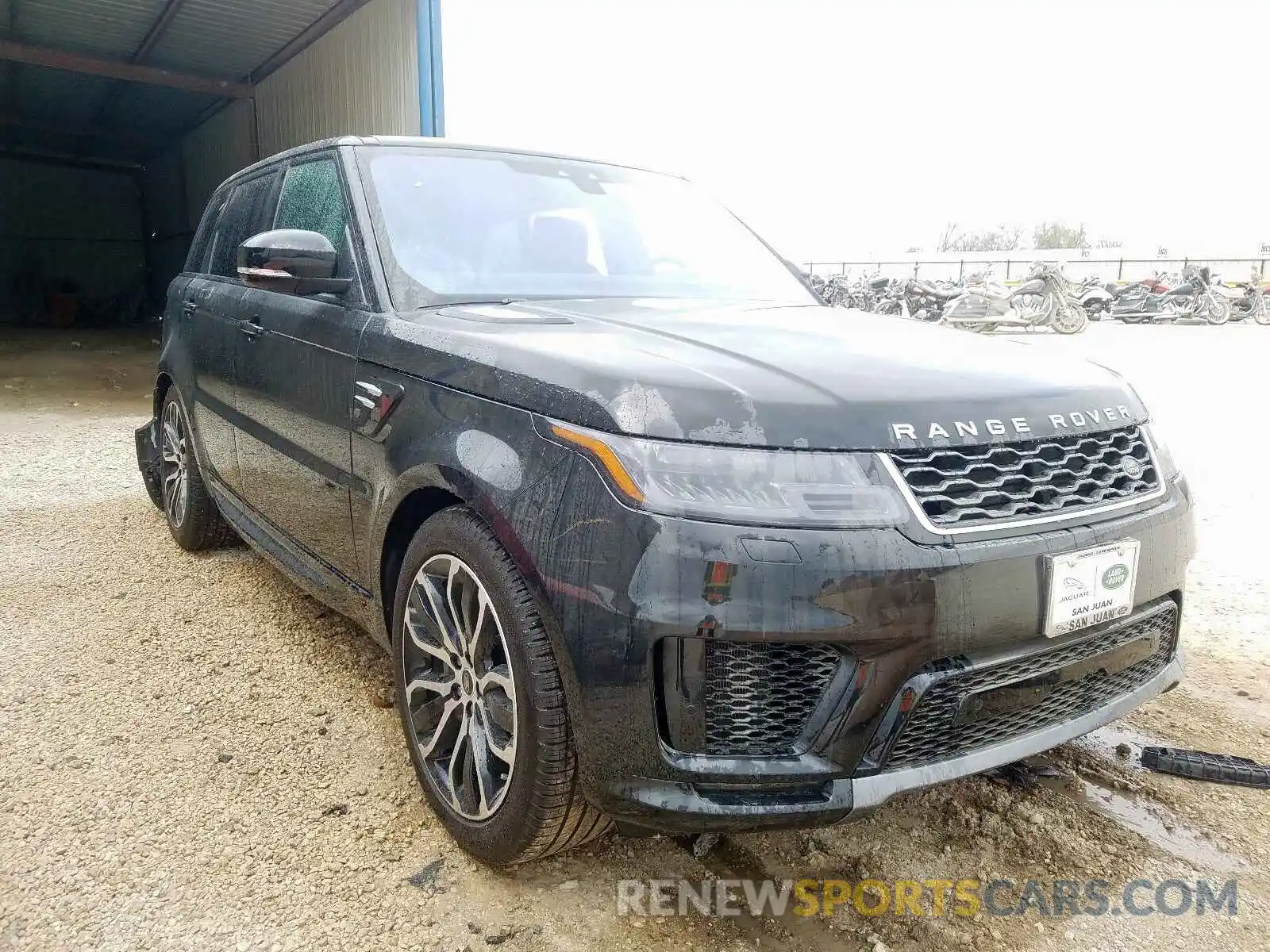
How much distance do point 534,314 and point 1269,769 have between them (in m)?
2.31

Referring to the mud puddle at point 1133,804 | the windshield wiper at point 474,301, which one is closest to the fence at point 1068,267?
the mud puddle at point 1133,804

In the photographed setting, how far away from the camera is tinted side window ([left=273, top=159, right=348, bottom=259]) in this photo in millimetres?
2777

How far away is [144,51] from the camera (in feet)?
49.4

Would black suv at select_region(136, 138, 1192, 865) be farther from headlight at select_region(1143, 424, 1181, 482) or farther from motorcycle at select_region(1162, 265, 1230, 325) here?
motorcycle at select_region(1162, 265, 1230, 325)

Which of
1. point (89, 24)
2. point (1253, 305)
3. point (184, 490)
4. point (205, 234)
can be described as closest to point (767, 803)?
point (184, 490)

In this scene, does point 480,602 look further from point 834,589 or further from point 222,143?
point 222,143

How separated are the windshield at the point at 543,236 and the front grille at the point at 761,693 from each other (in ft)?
4.38

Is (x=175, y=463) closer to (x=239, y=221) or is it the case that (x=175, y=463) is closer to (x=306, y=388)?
(x=239, y=221)

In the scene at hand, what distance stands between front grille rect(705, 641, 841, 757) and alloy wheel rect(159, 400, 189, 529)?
129 inches

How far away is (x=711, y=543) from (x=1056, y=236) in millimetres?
61718

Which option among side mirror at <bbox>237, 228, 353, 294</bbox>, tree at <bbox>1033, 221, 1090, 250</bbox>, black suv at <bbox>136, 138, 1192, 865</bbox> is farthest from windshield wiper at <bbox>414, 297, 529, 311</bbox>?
tree at <bbox>1033, 221, 1090, 250</bbox>

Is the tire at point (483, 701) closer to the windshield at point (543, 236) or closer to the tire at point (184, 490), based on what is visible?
the windshield at point (543, 236)

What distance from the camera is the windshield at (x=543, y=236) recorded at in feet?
8.66

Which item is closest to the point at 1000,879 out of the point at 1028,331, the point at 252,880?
the point at 252,880
